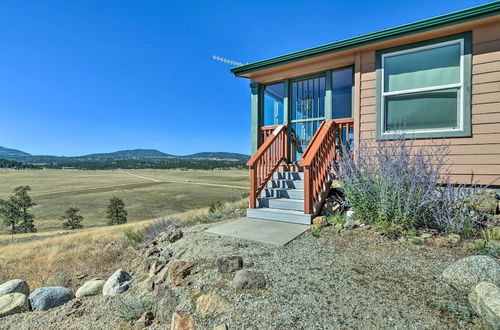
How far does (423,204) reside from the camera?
3.29m

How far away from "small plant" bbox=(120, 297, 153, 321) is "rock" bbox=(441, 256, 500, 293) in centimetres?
270

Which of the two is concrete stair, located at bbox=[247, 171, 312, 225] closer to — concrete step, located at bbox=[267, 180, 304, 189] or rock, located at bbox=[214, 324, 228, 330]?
concrete step, located at bbox=[267, 180, 304, 189]

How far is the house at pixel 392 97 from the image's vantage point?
13.9ft

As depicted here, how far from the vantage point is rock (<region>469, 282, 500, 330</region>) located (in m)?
1.60

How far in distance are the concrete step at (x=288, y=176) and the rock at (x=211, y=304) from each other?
145 inches

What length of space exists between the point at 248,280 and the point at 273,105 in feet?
18.0


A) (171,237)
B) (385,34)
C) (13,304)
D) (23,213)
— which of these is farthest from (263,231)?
(23,213)

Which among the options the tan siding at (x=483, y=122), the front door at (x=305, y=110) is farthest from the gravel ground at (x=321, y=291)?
the front door at (x=305, y=110)

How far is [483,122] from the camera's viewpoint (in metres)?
4.25

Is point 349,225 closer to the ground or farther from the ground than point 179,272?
farther from the ground

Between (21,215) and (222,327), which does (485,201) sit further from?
(21,215)

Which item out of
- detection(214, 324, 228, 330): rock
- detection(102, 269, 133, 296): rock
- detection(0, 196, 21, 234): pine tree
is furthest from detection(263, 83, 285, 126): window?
detection(0, 196, 21, 234): pine tree

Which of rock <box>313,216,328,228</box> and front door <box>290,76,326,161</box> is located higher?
front door <box>290,76,326,161</box>

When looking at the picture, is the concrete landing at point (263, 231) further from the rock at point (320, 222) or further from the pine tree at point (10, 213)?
the pine tree at point (10, 213)
